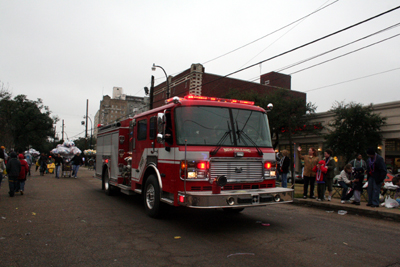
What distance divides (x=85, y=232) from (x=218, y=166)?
2965 millimetres

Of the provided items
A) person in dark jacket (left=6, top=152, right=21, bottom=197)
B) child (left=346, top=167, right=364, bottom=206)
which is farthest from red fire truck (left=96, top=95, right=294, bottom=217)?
person in dark jacket (left=6, top=152, right=21, bottom=197)

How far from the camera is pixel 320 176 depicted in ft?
32.2

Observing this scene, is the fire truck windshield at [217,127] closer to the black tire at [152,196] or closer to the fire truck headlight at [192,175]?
the fire truck headlight at [192,175]

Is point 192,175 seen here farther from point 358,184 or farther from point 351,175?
point 351,175

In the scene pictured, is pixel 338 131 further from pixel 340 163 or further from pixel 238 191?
pixel 238 191

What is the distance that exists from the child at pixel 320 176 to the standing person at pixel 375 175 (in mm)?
1336

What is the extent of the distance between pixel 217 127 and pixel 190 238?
2.32 m

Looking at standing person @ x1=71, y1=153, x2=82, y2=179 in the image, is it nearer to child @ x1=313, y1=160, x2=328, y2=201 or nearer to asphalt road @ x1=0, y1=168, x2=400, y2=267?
asphalt road @ x1=0, y1=168, x2=400, y2=267

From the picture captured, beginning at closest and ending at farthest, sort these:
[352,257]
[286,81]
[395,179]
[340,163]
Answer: [352,257] < [395,179] < [340,163] < [286,81]

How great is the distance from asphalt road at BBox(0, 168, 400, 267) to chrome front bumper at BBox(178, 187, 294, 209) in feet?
2.09

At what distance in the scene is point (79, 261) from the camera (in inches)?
166

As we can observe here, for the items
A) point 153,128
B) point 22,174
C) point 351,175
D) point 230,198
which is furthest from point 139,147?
point 351,175

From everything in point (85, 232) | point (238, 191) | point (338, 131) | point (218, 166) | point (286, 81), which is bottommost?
point (85, 232)

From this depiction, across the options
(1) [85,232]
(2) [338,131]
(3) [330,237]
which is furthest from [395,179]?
(2) [338,131]
